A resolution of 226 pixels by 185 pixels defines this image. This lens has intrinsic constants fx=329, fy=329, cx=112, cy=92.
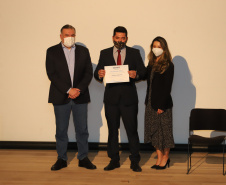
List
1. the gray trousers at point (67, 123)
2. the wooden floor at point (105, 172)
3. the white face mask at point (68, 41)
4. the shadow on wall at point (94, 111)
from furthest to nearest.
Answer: the shadow on wall at point (94, 111), the gray trousers at point (67, 123), the white face mask at point (68, 41), the wooden floor at point (105, 172)

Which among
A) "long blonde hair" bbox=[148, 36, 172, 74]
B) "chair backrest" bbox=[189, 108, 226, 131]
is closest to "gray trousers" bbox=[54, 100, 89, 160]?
"long blonde hair" bbox=[148, 36, 172, 74]

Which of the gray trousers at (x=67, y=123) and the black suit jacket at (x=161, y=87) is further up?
the black suit jacket at (x=161, y=87)

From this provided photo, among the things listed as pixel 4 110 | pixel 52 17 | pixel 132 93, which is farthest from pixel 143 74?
pixel 4 110

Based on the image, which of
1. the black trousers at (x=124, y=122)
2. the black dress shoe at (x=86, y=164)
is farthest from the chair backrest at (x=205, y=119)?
the black dress shoe at (x=86, y=164)

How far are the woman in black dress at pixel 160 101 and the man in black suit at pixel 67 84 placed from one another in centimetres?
86

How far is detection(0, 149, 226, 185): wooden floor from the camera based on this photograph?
3994 millimetres

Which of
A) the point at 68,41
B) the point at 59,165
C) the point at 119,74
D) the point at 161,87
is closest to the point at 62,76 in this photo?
the point at 68,41

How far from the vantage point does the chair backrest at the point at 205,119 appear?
15.3 ft

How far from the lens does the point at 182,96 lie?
5.36m

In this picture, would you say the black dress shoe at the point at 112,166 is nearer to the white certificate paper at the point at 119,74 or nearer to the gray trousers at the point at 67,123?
the gray trousers at the point at 67,123

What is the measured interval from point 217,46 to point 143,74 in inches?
64.2

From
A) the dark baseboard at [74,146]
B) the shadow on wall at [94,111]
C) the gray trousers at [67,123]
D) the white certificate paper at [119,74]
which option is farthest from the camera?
the shadow on wall at [94,111]

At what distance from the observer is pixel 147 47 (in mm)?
5340

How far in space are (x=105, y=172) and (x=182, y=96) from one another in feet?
6.20
